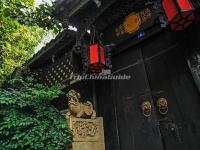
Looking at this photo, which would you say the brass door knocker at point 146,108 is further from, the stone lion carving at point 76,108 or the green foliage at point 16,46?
the green foliage at point 16,46

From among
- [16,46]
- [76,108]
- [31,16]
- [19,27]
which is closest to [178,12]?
[76,108]

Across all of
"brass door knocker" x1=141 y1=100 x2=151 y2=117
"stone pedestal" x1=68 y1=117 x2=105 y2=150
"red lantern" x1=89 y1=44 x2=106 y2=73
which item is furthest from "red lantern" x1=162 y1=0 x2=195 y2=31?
"stone pedestal" x1=68 y1=117 x2=105 y2=150

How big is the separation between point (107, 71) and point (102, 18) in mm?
1606

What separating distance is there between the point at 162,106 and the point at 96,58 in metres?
2.03

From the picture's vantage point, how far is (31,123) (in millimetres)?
5480

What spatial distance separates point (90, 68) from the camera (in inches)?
231

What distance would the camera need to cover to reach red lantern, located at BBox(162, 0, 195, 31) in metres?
3.94

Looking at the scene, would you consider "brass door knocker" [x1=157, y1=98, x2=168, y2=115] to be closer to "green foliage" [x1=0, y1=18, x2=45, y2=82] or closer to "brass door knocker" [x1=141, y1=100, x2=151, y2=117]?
"brass door knocker" [x1=141, y1=100, x2=151, y2=117]

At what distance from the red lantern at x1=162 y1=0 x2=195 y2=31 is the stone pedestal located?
3180 mm

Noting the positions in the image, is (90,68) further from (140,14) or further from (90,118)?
(140,14)

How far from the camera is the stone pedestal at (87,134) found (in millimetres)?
5414

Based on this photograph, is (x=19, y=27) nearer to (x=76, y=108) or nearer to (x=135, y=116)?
(x=76, y=108)

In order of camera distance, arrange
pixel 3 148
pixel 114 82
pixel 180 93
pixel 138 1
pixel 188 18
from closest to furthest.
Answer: pixel 188 18 < pixel 180 93 < pixel 3 148 < pixel 138 1 < pixel 114 82

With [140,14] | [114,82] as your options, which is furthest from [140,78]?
[140,14]
